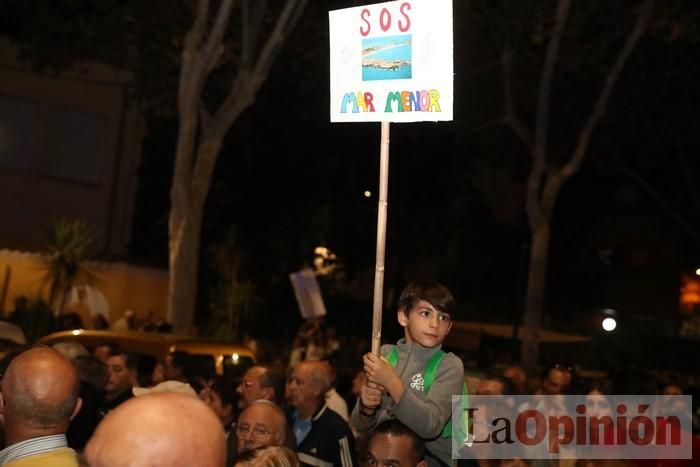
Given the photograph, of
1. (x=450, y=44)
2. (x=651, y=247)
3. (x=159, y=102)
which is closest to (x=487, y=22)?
(x=159, y=102)

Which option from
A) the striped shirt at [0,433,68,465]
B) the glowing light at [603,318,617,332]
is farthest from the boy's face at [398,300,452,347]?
the glowing light at [603,318,617,332]

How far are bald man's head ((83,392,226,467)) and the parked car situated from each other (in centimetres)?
1032

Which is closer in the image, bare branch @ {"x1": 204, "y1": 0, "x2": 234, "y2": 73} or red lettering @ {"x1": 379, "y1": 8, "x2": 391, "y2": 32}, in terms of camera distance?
red lettering @ {"x1": 379, "y1": 8, "x2": 391, "y2": 32}

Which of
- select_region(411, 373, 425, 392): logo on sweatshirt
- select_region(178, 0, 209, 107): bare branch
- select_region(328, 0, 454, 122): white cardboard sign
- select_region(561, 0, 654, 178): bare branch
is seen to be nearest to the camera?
select_region(411, 373, 425, 392): logo on sweatshirt

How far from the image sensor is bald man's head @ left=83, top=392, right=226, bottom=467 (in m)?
2.73

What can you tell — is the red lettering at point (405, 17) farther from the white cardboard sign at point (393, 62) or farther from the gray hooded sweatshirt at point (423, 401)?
the gray hooded sweatshirt at point (423, 401)

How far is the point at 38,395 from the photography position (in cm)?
472

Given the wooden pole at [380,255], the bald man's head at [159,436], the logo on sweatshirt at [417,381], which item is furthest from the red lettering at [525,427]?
the bald man's head at [159,436]

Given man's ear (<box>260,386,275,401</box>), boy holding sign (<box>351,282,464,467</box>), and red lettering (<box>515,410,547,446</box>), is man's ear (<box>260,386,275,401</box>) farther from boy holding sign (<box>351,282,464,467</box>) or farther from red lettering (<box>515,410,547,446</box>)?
boy holding sign (<box>351,282,464,467</box>)

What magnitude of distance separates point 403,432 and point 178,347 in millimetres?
8431

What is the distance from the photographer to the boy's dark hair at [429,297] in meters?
5.30

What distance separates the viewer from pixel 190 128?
19.3 m

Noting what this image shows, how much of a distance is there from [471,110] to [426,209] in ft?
38.9

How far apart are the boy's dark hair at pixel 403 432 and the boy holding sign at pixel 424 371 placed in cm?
4
